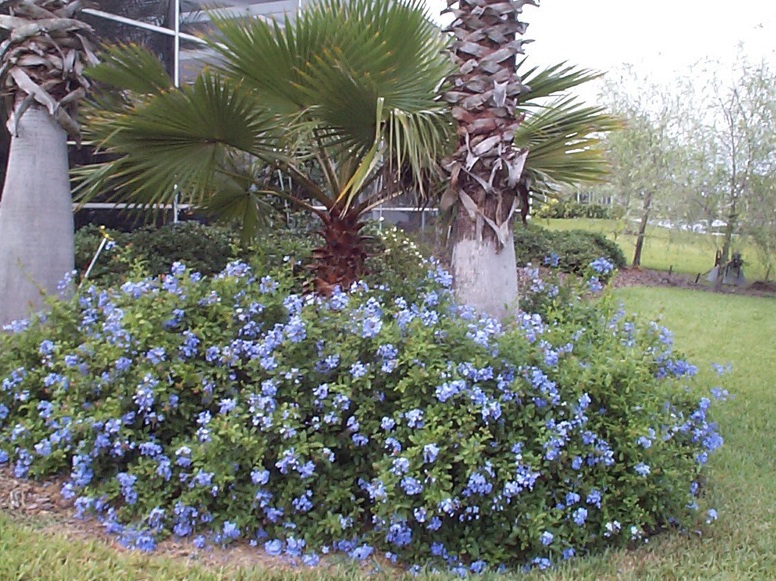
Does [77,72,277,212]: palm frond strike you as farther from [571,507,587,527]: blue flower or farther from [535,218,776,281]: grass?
[535,218,776,281]: grass

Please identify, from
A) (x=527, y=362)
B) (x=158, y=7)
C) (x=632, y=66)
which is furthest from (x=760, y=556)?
(x=632, y=66)

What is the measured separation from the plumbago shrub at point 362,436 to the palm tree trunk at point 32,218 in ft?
3.57

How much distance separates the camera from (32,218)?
4.50 m

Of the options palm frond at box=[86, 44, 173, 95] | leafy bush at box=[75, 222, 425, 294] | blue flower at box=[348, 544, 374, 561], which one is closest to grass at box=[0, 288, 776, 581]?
blue flower at box=[348, 544, 374, 561]

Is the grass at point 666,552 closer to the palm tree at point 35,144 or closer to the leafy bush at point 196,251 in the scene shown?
the palm tree at point 35,144

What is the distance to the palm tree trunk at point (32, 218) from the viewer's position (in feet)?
14.6

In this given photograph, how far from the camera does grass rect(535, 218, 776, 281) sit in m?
14.4

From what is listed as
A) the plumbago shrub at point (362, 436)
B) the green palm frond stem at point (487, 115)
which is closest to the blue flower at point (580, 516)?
the plumbago shrub at point (362, 436)

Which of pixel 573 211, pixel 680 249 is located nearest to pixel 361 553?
pixel 680 249

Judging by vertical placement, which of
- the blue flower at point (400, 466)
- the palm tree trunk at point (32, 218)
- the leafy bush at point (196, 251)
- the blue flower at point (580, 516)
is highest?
the palm tree trunk at point (32, 218)

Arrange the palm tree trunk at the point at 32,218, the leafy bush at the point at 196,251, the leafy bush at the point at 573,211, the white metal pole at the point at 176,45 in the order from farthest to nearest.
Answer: the leafy bush at the point at 573,211
the white metal pole at the point at 176,45
the leafy bush at the point at 196,251
the palm tree trunk at the point at 32,218

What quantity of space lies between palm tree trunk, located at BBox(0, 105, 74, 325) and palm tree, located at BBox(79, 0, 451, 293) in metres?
0.27

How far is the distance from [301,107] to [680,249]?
1304 cm

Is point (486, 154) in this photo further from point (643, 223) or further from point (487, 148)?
point (643, 223)
